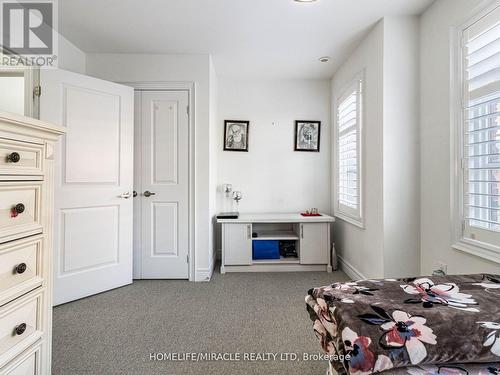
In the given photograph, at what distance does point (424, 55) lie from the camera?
215cm

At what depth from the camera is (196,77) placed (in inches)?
115

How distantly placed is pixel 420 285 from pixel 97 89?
2960mm

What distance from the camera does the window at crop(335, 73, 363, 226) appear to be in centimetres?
276

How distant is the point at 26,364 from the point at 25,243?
49 centimetres

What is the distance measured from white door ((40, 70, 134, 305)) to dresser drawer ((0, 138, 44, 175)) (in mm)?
1481

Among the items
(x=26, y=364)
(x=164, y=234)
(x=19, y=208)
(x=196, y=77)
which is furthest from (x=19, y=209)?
(x=196, y=77)

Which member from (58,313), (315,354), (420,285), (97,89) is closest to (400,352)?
(420,285)

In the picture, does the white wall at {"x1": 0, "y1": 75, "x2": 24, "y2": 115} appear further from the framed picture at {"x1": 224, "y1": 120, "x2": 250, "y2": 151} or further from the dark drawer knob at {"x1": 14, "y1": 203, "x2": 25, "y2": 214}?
the framed picture at {"x1": 224, "y1": 120, "x2": 250, "y2": 151}

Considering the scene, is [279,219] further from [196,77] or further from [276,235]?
[196,77]

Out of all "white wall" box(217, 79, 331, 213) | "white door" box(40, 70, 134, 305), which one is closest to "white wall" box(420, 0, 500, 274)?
"white wall" box(217, 79, 331, 213)

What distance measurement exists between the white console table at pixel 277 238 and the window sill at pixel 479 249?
1.46 m

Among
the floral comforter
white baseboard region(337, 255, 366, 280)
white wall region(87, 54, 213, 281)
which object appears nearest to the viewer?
the floral comforter

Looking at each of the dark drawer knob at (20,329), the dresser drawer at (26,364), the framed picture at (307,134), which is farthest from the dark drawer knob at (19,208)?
the framed picture at (307,134)

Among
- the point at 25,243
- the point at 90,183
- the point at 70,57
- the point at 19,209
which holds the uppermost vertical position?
the point at 70,57
